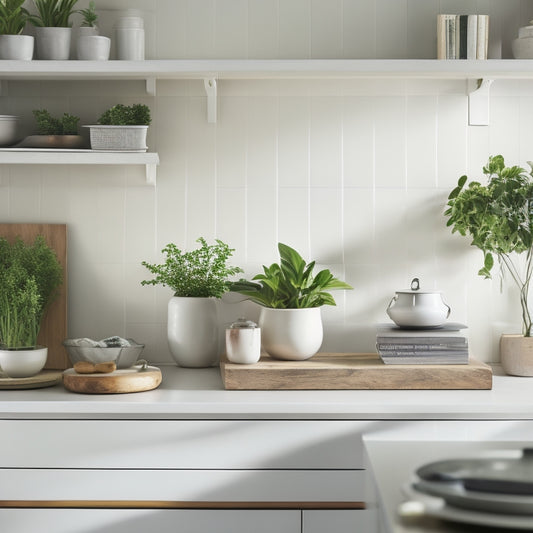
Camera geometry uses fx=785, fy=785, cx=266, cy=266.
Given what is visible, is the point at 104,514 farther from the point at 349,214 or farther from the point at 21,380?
the point at 349,214

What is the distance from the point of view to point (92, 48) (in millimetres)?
2352

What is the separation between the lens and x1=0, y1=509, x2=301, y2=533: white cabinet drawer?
6.57 ft

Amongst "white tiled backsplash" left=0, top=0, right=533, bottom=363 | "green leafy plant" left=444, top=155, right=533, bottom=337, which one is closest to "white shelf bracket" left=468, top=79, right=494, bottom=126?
"white tiled backsplash" left=0, top=0, right=533, bottom=363

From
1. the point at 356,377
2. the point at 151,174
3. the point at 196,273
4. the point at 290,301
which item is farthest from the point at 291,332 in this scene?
the point at 151,174

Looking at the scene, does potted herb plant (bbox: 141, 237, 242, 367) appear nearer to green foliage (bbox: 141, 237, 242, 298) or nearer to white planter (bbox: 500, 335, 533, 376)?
green foliage (bbox: 141, 237, 242, 298)

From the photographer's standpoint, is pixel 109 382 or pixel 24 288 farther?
pixel 24 288

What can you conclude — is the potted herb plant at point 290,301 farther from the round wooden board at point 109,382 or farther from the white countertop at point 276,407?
the round wooden board at point 109,382

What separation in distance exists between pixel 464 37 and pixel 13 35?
1.35 metres

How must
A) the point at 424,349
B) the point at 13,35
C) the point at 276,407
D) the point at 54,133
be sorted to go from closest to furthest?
the point at 276,407
the point at 424,349
the point at 13,35
the point at 54,133

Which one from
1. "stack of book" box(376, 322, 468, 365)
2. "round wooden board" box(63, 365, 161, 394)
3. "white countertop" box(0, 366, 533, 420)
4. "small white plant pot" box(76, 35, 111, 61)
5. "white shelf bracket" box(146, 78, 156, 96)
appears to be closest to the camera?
"white countertop" box(0, 366, 533, 420)

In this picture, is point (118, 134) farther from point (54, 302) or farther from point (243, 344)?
point (243, 344)

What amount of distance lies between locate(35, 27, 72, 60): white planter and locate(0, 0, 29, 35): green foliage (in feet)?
0.19

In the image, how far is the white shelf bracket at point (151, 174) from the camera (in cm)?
250

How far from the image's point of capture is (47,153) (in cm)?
236
